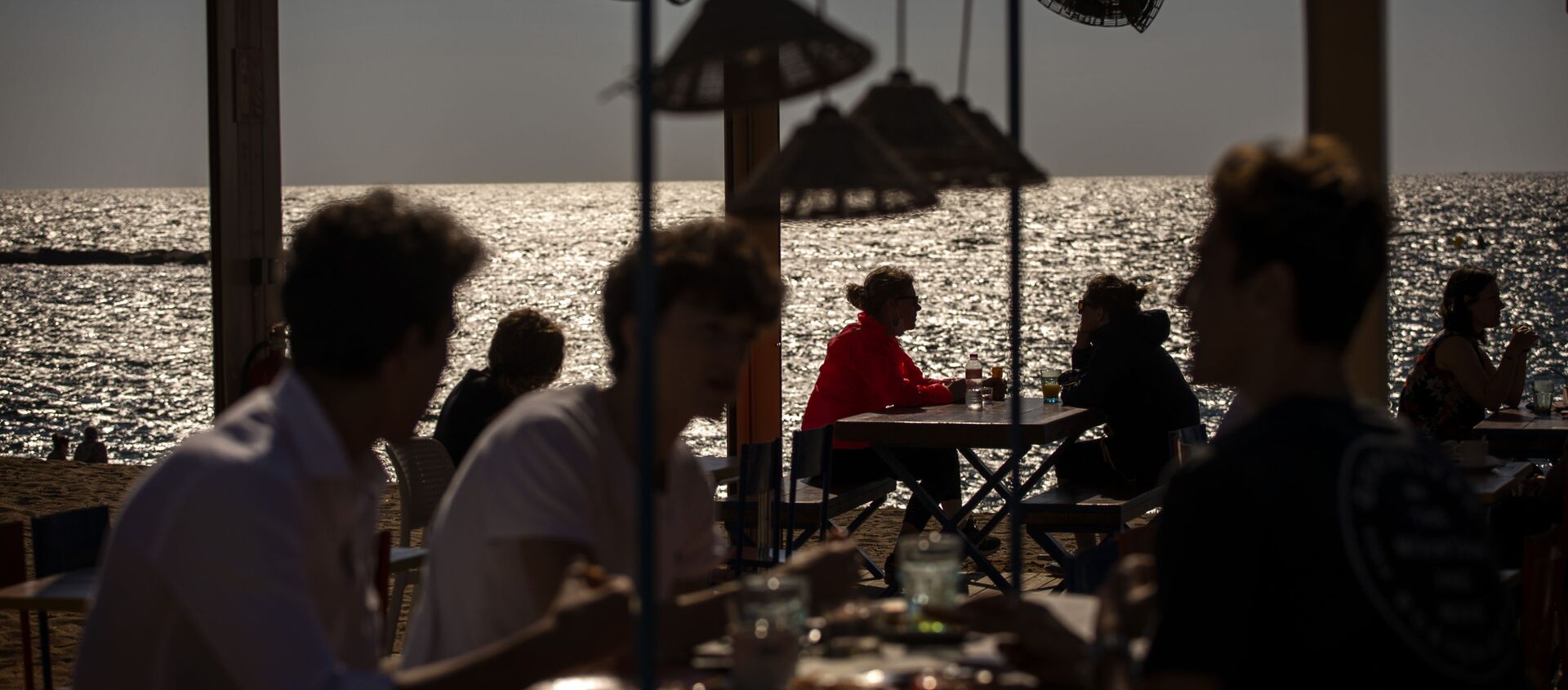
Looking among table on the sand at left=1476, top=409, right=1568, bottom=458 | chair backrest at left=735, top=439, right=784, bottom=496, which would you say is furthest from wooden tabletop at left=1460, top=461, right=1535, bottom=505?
chair backrest at left=735, top=439, right=784, bottom=496

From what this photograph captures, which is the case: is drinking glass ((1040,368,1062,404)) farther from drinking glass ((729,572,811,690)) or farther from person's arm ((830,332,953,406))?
drinking glass ((729,572,811,690))

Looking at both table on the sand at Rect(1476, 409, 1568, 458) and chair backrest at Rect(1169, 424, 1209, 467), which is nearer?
chair backrest at Rect(1169, 424, 1209, 467)

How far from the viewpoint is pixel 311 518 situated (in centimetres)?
173

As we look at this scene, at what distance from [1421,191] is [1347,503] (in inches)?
4606

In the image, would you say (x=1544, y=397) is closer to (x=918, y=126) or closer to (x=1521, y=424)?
(x=1521, y=424)

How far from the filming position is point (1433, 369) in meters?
5.89

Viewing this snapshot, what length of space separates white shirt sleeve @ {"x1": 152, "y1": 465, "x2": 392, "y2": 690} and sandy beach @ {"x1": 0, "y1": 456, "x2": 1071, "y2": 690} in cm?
371

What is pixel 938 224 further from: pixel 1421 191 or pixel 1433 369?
pixel 1433 369

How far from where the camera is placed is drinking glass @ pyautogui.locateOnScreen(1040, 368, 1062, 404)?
6727mm

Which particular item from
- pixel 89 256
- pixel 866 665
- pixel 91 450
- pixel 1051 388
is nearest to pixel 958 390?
pixel 1051 388

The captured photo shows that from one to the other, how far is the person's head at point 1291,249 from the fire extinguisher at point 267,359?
14.3 feet

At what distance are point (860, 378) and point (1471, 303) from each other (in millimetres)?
2308

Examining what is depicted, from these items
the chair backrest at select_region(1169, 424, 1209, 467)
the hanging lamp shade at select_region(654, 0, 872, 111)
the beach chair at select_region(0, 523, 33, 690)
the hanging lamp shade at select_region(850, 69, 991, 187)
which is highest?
the hanging lamp shade at select_region(654, 0, 872, 111)

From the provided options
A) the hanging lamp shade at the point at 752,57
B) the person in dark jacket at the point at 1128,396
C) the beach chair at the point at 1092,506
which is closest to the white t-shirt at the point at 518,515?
the hanging lamp shade at the point at 752,57
